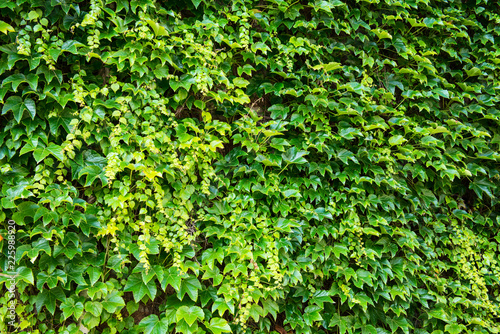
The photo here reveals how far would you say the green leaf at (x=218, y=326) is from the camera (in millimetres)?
2059

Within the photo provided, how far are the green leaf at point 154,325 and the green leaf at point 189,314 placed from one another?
0.31 feet

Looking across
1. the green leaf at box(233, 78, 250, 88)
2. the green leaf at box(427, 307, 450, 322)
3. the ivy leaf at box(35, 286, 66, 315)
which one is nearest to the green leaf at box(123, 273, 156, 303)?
the ivy leaf at box(35, 286, 66, 315)

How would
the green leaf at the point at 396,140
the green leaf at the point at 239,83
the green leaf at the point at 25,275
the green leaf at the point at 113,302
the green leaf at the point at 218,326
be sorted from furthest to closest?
the green leaf at the point at 396,140 → the green leaf at the point at 239,83 → the green leaf at the point at 218,326 → the green leaf at the point at 113,302 → the green leaf at the point at 25,275

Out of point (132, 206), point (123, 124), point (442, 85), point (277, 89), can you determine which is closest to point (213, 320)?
point (132, 206)

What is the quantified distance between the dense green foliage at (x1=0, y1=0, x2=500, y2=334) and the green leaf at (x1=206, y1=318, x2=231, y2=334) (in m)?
0.01

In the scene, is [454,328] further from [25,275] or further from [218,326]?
[25,275]

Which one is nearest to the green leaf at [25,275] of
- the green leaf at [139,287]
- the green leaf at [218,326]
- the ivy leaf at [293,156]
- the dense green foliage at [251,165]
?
the dense green foliage at [251,165]

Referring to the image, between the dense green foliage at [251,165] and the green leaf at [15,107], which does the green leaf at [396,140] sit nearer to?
the dense green foliage at [251,165]

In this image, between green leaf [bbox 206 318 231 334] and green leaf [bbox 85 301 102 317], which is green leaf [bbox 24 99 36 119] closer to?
green leaf [bbox 85 301 102 317]

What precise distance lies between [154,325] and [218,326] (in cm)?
39

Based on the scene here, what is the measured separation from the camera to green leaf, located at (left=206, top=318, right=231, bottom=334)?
81.0 inches

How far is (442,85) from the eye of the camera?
305cm

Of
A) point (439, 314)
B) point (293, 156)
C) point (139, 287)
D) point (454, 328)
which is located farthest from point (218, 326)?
point (454, 328)

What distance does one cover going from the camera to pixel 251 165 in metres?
2.39
